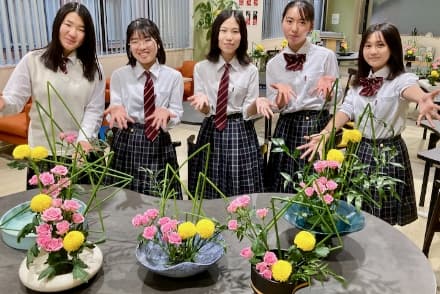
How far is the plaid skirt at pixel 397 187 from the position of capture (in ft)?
6.50

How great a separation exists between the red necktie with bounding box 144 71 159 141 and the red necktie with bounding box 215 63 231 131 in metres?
0.36

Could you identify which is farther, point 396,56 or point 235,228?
point 396,56

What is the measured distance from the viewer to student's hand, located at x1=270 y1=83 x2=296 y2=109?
82.0 inches

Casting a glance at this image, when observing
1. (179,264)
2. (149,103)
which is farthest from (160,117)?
(179,264)

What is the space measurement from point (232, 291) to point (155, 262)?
0.71 ft

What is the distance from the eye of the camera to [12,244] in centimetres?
122

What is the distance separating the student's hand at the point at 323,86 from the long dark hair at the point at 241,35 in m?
0.39

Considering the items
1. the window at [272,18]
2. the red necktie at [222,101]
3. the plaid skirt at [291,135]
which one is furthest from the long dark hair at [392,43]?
the window at [272,18]

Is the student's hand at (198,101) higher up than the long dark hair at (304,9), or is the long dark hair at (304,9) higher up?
the long dark hair at (304,9)

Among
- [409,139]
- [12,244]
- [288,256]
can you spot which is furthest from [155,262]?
[409,139]

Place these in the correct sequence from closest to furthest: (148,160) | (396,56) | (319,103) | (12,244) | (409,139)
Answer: (12,244) < (396,56) < (148,160) < (319,103) < (409,139)

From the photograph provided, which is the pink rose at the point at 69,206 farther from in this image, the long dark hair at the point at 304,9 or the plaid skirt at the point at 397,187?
the long dark hair at the point at 304,9

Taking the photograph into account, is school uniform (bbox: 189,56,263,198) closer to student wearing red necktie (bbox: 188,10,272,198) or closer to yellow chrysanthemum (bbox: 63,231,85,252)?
student wearing red necktie (bbox: 188,10,272,198)

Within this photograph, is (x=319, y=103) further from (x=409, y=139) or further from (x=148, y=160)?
(x=409, y=139)
